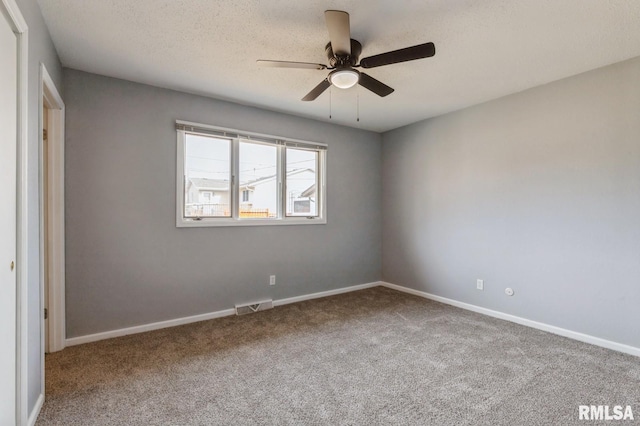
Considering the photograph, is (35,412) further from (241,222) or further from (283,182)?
(283,182)

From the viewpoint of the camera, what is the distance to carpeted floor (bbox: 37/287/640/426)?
6.01 feet

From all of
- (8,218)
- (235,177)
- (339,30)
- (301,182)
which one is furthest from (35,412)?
(301,182)

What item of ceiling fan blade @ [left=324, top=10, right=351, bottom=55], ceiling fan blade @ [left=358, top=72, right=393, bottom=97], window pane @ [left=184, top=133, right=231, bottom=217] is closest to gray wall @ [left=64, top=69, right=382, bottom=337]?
window pane @ [left=184, top=133, right=231, bottom=217]

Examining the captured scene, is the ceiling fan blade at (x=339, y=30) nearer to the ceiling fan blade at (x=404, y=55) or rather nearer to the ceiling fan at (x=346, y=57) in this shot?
the ceiling fan at (x=346, y=57)

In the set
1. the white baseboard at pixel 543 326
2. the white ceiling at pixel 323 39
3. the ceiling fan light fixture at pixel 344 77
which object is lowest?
the white baseboard at pixel 543 326

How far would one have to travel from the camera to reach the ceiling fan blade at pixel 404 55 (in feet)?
6.15

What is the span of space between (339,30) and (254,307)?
3.07 meters

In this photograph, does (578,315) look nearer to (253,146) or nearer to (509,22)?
(509,22)

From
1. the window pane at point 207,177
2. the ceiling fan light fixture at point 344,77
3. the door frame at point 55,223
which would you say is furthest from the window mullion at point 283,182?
the door frame at point 55,223

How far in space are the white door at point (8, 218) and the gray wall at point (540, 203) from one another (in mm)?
4108

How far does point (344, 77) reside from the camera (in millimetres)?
2143

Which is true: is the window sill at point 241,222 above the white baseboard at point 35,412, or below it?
above

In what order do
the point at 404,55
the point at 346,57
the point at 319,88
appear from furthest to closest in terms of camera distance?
the point at 319,88 < the point at 346,57 < the point at 404,55

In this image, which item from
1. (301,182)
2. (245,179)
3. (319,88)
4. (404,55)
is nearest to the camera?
(404,55)
